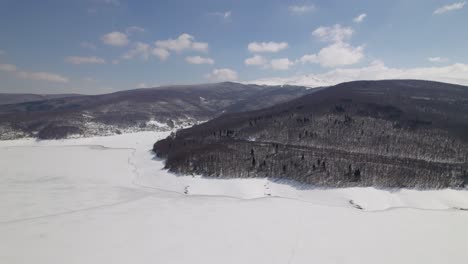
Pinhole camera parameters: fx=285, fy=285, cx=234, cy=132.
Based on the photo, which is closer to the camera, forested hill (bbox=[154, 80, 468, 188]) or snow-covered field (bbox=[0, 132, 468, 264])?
snow-covered field (bbox=[0, 132, 468, 264])

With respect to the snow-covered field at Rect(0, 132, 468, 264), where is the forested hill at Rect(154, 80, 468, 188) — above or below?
above

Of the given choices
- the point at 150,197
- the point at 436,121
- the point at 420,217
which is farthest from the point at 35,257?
the point at 436,121

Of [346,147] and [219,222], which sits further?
[346,147]

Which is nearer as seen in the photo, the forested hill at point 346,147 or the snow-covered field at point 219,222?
the snow-covered field at point 219,222

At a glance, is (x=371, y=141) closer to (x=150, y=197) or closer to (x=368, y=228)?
(x=368, y=228)

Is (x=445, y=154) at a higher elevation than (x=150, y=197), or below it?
higher
